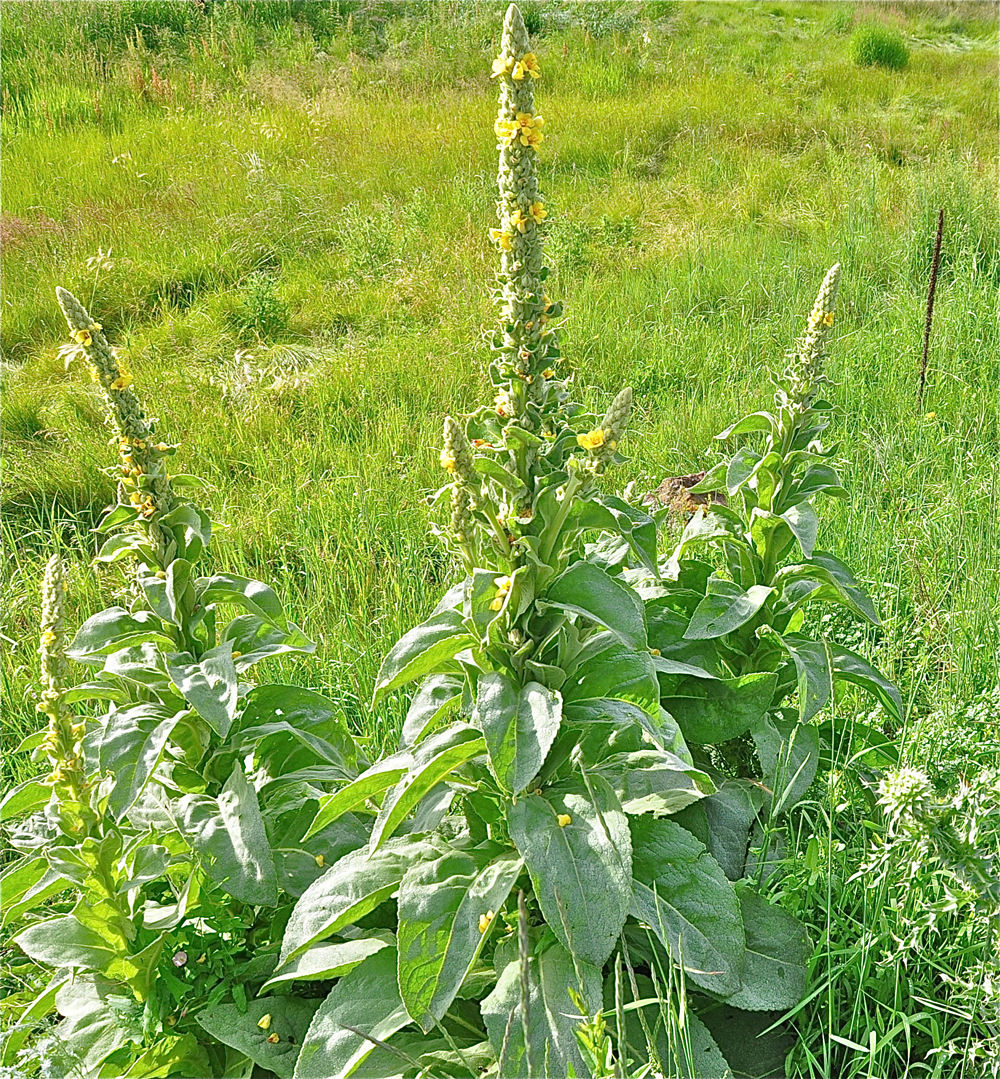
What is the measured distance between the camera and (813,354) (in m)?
2.16

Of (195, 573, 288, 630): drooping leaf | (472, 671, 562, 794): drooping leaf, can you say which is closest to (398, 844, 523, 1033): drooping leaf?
(472, 671, 562, 794): drooping leaf

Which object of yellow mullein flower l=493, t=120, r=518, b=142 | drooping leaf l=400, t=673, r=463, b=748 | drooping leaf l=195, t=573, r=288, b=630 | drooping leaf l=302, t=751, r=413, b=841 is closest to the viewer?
yellow mullein flower l=493, t=120, r=518, b=142

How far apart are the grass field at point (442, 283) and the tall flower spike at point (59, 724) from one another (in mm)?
182

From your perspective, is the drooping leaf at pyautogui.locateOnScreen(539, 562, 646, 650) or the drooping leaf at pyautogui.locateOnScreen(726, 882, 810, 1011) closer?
the drooping leaf at pyautogui.locateOnScreen(539, 562, 646, 650)

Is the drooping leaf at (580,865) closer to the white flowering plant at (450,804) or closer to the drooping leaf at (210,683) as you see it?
the white flowering plant at (450,804)

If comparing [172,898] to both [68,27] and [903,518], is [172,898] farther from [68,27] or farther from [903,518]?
[68,27]

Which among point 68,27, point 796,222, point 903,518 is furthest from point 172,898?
point 68,27

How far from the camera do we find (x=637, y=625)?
5.39 feet

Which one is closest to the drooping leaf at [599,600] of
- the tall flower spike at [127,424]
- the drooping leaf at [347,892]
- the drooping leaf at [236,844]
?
the drooping leaf at [347,892]

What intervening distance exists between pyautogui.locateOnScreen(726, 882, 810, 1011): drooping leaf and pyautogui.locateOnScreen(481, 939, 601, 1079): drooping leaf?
0.99ft

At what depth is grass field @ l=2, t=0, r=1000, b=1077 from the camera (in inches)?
126

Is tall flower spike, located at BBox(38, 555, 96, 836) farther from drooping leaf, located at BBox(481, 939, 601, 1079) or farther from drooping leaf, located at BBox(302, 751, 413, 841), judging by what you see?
drooping leaf, located at BBox(481, 939, 601, 1079)

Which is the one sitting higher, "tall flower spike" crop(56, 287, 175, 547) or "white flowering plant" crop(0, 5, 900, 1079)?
"tall flower spike" crop(56, 287, 175, 547)

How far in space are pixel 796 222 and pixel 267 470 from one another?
4467 mm
